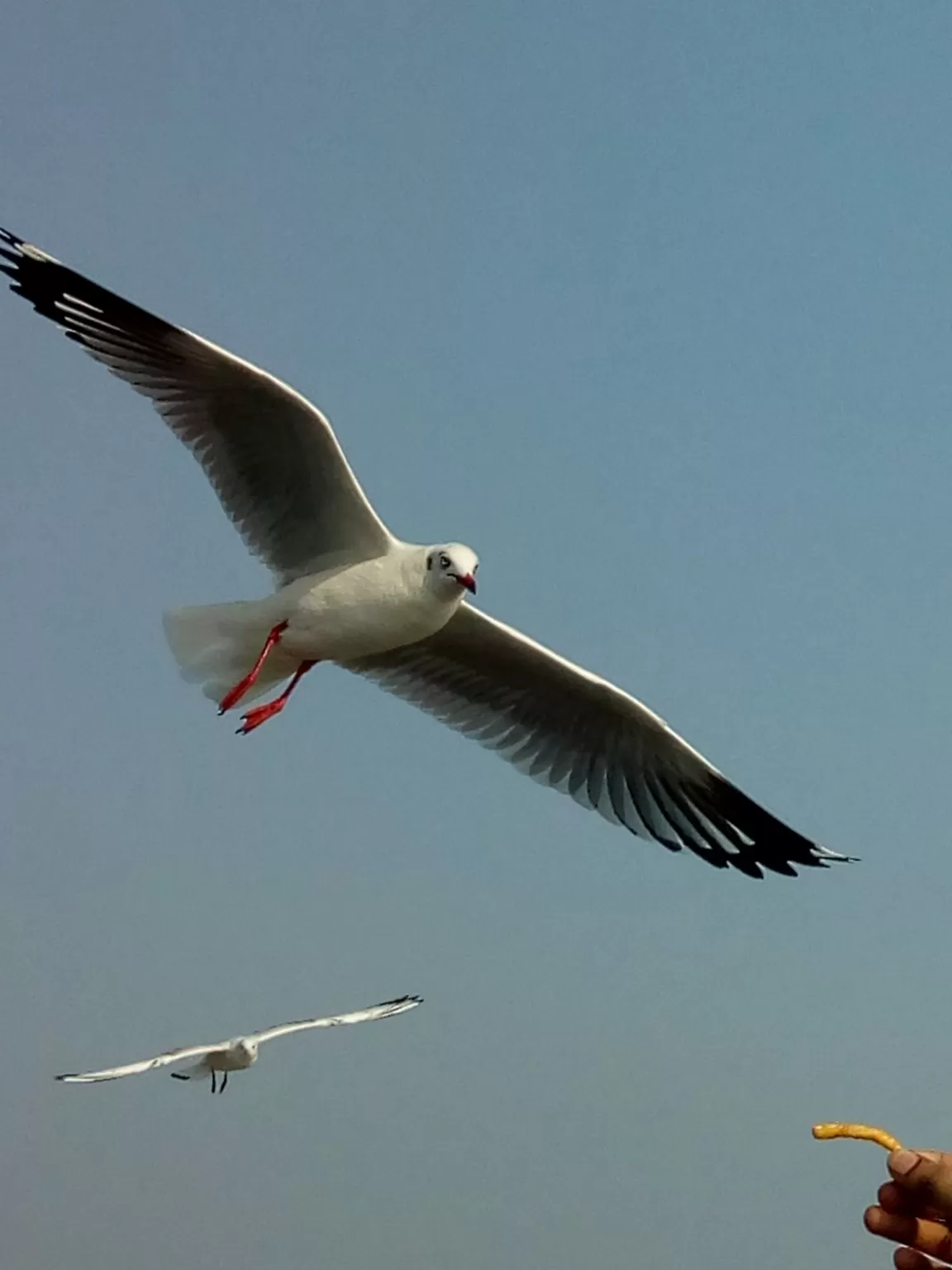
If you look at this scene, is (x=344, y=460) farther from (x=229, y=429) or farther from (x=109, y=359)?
(x=109, y=359)

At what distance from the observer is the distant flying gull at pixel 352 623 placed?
4.22 meters

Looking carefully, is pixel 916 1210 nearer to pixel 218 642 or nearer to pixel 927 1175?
pixel 927 1175

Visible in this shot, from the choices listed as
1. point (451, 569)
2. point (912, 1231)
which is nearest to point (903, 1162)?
point (912, 1231)

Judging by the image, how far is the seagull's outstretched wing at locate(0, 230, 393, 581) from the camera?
421 centimetres

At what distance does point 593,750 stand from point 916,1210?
344cm

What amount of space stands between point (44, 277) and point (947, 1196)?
3409 millimetres

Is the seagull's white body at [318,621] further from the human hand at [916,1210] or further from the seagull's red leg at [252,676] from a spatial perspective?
the human hand at [916,1210]

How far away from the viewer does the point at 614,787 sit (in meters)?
5.11

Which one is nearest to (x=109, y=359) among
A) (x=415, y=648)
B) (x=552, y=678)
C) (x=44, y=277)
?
(x=44, y=277)

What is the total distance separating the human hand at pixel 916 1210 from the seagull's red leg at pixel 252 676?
2.96 m

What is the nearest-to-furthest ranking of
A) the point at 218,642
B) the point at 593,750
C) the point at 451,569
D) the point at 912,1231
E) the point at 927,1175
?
1. the point at 927,1175
2. the point at 912,1231
3. the point at 451,569
4. the point at 218,642
5. the point at 593,750

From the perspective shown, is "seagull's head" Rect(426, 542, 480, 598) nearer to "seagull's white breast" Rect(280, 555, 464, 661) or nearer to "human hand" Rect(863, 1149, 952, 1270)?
"seagull's white breast" Rect(280, 555, 464, 661)

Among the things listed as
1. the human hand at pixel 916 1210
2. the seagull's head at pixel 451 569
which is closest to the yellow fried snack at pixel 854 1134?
the human hand at pixel 916 1210

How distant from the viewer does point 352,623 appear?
4340 mm
